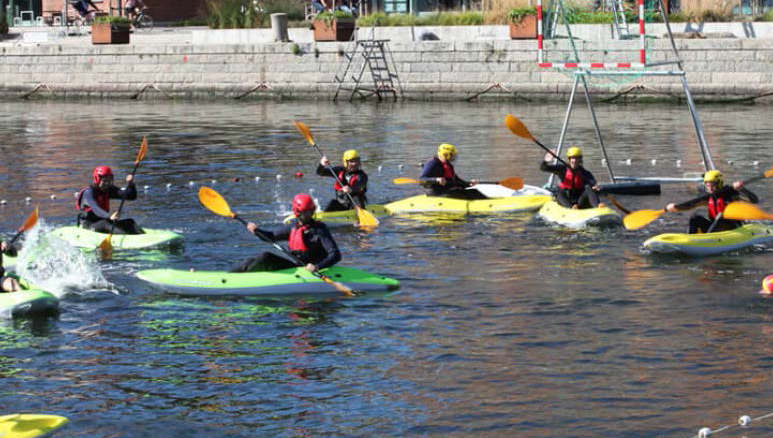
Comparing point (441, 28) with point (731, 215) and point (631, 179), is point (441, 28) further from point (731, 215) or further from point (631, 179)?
point (731, 215)

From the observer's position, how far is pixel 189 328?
1120 cm

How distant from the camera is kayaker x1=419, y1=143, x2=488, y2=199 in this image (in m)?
17.4

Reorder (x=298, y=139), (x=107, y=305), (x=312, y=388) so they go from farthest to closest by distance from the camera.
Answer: (x=298, y=139), (x=107, y=305), (x=312, y=388)

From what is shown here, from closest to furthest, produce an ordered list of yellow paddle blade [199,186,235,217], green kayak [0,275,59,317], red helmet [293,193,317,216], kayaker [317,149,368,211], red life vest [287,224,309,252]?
green kayak [0,275,59,317]
red helmet [293,193,317,216]
red life vest [287,224,309,252]
yellow paddle blade [199,186,235,217]
kayaker [317,149,368,211]

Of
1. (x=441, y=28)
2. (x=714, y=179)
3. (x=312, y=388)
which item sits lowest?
(x=312, y=388)

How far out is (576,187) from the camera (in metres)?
16.5

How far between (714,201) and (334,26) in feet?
78.8

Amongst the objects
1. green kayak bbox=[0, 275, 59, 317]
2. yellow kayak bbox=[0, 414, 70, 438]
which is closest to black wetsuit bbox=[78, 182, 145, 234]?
green kayak bbox=[0, 275, 59, 317]

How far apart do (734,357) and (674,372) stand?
2.16 ft

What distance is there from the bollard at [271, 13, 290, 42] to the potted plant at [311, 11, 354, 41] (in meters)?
1.19

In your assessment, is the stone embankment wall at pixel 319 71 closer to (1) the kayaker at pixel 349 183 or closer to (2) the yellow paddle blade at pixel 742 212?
(1) the kayaker at pixel 349 183

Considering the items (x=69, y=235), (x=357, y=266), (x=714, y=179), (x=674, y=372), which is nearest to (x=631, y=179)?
(x=714, y=179)

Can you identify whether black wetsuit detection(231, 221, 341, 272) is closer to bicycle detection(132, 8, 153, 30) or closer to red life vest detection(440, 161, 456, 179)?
red life vest detection(440, 161, 456, 179)

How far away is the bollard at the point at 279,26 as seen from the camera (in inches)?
1494
